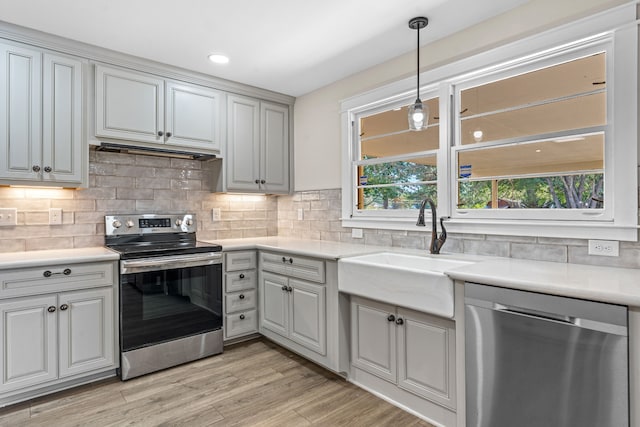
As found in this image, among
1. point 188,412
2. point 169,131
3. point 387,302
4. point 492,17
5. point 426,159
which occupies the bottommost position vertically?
point 188,412

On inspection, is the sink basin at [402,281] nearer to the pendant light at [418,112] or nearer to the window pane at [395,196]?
the window pane at [395,196]

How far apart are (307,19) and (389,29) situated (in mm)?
548

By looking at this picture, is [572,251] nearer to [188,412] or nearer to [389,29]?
[389,29]

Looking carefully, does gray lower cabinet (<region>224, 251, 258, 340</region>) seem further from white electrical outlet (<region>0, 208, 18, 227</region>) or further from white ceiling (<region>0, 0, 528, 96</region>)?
white ceiling (<region>0, 0, 528, 96</region>)

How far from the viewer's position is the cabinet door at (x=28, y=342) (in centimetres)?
213

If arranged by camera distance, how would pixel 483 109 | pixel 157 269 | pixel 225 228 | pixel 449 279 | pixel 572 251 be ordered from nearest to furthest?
pixel 449 279
pixel 572 251
pixel 483 109
pixel 157 269
pixel 225 228

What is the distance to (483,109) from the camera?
238 cm

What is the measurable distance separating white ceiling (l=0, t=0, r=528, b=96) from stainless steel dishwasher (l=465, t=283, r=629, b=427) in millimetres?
1666

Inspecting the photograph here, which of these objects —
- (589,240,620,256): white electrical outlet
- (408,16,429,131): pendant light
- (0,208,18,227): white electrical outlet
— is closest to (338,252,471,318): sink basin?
(589,240,620,256): white electrical outlet

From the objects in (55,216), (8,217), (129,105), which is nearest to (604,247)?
(129,105)

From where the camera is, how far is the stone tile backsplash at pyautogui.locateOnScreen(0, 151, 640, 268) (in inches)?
86.0

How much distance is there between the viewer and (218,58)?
9.35ft

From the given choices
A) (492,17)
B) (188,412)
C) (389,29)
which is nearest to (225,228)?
(188,412)

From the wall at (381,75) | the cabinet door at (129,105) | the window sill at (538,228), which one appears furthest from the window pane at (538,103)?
the cabinet door at (129,105)
